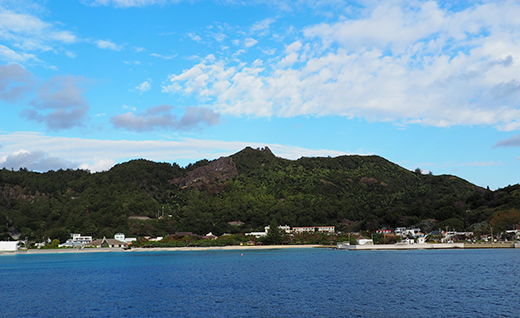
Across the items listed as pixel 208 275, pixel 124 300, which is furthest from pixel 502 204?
pixel 124 300

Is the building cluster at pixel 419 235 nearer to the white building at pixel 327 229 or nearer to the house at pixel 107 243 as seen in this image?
the white building at pixel 327 229

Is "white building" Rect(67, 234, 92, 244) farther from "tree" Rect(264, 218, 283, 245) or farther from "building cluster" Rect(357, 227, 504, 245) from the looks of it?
"building cluster" Rect(357, 227, 504, 245)

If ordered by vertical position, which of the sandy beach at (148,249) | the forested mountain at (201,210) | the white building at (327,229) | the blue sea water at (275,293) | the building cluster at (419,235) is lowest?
the sandy beach at (148,249)

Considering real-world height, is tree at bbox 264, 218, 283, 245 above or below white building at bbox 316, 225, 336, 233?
below

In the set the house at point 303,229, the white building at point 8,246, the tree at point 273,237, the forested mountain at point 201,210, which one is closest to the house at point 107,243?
the forested mountain at point 201,210

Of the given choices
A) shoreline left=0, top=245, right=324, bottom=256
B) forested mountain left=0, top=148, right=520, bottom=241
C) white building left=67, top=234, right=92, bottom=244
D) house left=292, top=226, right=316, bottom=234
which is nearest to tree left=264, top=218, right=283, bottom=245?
shoreline left=0, top=245, right=324, bottom=256

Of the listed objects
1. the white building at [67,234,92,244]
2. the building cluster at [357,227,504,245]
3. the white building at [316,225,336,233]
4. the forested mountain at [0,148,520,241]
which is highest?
the forested mountain at [0,148,520,241]

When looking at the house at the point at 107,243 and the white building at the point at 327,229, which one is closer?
the house at the point at 107,243

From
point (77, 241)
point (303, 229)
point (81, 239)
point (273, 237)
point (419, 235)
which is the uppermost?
point (303, 229)

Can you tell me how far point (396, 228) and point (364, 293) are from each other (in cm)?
11730

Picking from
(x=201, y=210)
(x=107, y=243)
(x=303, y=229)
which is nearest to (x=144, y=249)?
(x=107, y=243)

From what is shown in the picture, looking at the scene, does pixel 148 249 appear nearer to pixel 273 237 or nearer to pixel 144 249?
pixel 144 249

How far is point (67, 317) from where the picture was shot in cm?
3167

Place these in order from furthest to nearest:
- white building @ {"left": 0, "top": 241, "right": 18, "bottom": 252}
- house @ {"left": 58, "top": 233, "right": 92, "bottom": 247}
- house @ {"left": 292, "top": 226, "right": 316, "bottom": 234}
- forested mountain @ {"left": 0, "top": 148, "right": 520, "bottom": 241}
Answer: house @ {"left": 292, "top": 226, "right": 316, "bottom": 234}
forested mountain @ {"left": 0, "top": 148, "right": 520, "bottom": 241}
house @ {"left": 58, "top": 233, "right": 92, "bottom": 247}
white building @ {"left": 0, "top": 241, "right": 18, "bottom": 252}
